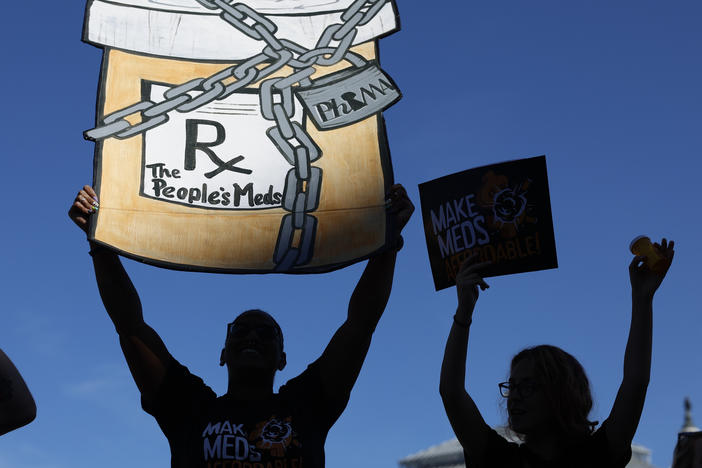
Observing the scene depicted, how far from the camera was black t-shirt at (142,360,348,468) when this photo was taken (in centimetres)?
446

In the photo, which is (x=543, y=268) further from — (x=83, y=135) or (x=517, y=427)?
(x=83, y=135)

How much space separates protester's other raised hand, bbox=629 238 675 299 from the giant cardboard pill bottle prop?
4.56 feet

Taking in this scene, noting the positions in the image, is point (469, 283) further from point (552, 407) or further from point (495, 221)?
point (552, 407)

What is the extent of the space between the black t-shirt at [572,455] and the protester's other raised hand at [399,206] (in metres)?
1.52

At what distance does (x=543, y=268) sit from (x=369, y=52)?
5.99 feet

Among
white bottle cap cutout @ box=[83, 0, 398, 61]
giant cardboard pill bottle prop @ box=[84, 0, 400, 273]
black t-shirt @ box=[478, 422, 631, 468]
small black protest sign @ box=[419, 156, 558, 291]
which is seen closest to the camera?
black t-shirt @ box=[478, 422, 631, 468]

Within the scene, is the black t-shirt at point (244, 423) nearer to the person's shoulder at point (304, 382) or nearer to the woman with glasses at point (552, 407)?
the person's shoulder at point (304, 382)

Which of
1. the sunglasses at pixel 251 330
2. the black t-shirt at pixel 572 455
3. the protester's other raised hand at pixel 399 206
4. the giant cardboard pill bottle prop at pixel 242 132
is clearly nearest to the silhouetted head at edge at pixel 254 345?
the sunglasses at pixel 251 330

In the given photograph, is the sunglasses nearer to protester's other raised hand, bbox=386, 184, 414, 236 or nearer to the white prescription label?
the white prescription label

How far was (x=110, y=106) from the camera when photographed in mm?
5293

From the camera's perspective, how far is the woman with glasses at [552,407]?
151 inches

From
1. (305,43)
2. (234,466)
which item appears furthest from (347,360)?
(305,43)

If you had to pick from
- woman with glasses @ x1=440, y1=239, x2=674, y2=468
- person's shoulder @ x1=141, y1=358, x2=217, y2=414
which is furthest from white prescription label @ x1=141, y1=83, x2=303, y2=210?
woman with glasses @ x1=440, y1=239, x2=674, y2=468

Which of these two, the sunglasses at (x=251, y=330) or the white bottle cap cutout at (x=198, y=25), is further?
the white bottle cap cutout at (x=198, y=25)
